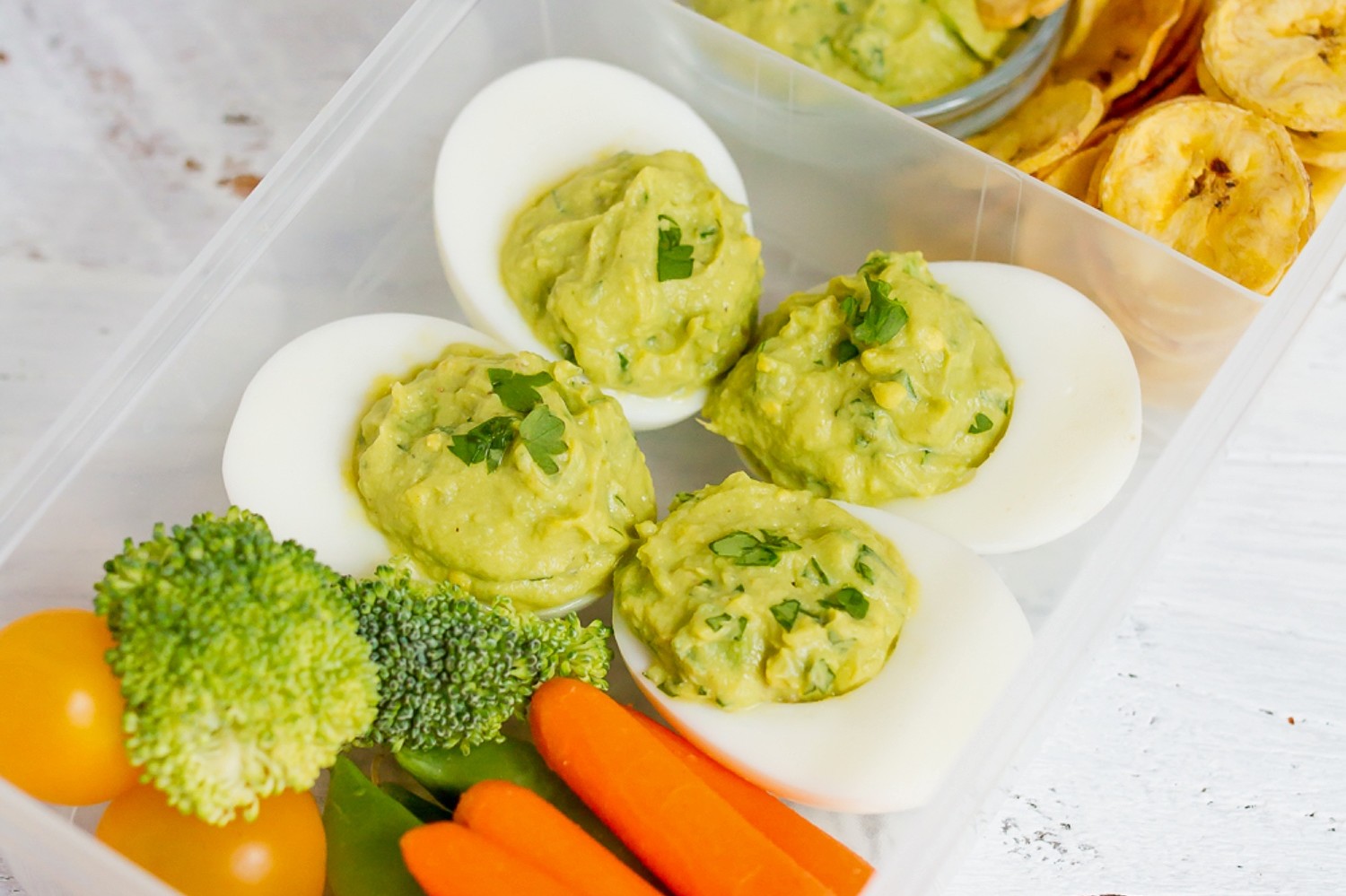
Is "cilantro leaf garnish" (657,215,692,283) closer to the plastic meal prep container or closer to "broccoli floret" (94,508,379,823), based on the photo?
the plastic meal prep container

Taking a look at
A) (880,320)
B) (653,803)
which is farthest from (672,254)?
(653,803)

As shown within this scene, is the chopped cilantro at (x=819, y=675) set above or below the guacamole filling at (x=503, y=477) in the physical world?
below

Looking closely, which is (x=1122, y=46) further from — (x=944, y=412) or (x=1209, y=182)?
(x=944, y=412)

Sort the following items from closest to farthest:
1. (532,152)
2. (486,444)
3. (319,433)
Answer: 1. (486,444)
2. (319,433)
3. (532,152)

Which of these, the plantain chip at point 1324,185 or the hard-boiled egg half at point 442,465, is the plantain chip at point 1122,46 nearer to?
the plantain chip at point 1324,185

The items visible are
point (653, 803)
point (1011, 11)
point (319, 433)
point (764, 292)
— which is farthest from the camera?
point (764, 292)

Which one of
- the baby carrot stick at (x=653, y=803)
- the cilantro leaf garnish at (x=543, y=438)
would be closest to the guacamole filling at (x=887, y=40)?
the cilantro leaf garnish at (x=543, y=438)

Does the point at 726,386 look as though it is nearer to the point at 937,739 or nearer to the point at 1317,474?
the point at 937,739
